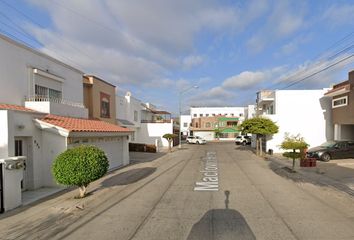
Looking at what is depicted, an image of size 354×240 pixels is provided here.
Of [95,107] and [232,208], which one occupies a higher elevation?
[95,107]

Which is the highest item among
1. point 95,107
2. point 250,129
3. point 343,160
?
point 95,107

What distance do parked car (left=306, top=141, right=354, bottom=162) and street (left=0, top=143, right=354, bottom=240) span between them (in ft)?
38.3

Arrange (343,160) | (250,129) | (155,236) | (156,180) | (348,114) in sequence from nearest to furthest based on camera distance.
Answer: (155,236), (156,180), (343,160), (348,114), (250,129)

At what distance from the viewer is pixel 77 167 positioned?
388 inches

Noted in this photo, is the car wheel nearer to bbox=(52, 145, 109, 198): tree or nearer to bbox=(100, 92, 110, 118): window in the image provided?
bbox=(52, 145, 109, 198): tree

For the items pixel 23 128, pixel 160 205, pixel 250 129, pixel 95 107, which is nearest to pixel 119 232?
pixel 160 205

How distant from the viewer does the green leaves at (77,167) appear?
32.2 feet

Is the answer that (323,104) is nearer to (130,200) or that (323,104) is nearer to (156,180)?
(156,180)

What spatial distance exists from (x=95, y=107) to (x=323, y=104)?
2265 cm

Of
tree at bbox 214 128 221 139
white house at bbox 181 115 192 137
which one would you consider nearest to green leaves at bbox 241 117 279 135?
tree at bbox 214 128 221 139

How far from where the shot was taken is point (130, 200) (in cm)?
1023

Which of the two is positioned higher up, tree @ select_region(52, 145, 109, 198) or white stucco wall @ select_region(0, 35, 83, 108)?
white stucco wall @ select_region(0, 35, 83, 108)

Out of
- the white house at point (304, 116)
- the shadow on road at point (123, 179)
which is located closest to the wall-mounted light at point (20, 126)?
the shadow on road at point (123, 179)

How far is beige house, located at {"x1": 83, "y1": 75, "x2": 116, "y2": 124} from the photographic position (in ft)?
83.4
